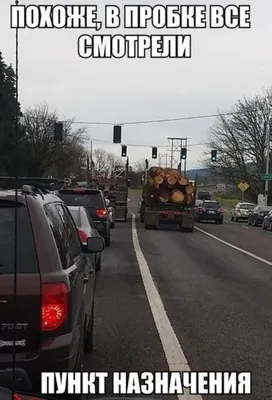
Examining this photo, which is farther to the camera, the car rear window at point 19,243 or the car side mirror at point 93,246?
the car side mirror at point 93,246

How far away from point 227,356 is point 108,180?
34.4m

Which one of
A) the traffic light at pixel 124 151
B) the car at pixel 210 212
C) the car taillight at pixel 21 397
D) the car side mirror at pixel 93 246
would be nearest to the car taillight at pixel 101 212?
the car side mirror at pixel 93 246

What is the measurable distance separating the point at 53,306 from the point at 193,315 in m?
5.43

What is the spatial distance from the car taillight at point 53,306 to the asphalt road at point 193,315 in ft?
4.80

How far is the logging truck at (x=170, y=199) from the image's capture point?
31469 millimetres

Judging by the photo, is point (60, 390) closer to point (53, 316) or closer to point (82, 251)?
point (53, 316)

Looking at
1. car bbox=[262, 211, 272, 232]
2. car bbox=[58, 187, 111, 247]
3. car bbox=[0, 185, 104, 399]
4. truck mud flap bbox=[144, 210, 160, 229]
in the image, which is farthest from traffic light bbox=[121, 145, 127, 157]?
car bbox=[0, 185, 104, 399]

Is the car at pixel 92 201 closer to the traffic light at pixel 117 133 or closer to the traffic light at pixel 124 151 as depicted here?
the traffic light at pixel 117 133

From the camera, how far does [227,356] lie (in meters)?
6.99

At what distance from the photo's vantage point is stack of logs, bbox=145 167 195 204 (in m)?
31.5

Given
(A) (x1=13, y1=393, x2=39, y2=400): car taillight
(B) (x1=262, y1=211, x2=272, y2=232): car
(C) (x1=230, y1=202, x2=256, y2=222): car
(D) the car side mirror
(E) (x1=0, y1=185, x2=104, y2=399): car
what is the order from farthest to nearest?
(C) (x1=230, y1=202, x2=256, y2=222): car
(B) (x1=262, y1=211, x2=272, y2=232): car
(D) the car side mirror
(E) (x1=0, y1=185, x2=104, y2=399): car
(A) (x1=13, y1=393, x2=39, y2=400): car taillight

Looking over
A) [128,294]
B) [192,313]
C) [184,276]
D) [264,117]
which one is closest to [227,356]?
[192,313]

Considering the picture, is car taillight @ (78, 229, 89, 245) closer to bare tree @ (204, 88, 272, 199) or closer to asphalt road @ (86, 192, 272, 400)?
asphalt road @ (86, 192, 272, 400)

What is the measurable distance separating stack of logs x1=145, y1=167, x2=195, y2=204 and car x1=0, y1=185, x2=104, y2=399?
26831 millimetres
